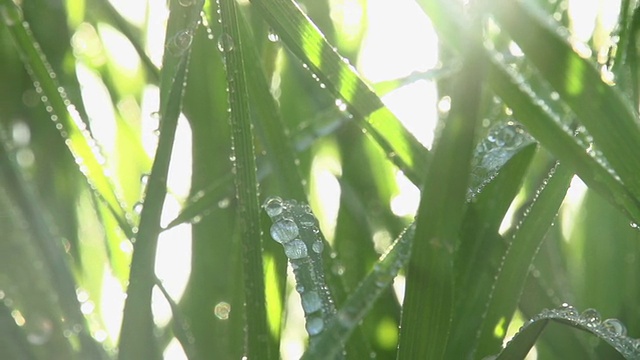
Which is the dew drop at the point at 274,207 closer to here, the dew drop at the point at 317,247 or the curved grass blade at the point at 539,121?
the dew drop at the point at 317,247

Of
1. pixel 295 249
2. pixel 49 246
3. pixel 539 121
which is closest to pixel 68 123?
pixel 49 246

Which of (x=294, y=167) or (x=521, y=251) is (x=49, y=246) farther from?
(x=521, y=251)

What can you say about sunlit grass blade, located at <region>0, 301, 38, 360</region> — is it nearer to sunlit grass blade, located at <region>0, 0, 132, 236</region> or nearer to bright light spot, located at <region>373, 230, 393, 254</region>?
sunlit grass blade, located at <region>0, 0, 132, 236</region>

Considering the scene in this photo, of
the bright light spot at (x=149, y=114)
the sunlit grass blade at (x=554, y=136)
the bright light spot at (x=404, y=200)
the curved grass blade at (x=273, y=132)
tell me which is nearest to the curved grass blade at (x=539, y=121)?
the sunlit grass blade at (x=554, y=136)

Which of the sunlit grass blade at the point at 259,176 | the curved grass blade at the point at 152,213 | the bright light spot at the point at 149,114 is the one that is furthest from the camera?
the bright light spot at the point at 149,114

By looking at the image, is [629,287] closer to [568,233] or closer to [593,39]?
[568,233]

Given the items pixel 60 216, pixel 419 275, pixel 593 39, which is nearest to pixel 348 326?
pixel 419 275
